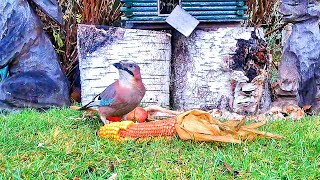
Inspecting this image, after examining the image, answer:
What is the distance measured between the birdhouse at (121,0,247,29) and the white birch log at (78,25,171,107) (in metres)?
0.16

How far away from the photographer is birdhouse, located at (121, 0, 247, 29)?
4574mm

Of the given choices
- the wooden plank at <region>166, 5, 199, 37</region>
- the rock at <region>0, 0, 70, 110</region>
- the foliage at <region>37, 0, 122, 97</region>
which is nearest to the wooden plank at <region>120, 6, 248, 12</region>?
the wooden plank at <region>166, 5, 199, 37</region>

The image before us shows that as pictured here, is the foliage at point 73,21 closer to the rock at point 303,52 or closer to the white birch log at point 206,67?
the white birch log at point 206,67

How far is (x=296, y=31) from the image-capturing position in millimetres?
4297

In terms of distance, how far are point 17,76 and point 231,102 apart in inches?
82.7

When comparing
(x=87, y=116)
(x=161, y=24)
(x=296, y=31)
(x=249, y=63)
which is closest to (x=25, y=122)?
(x=87, y=116)

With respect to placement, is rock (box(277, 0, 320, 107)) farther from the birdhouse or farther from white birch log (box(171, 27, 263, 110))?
the birdhouse

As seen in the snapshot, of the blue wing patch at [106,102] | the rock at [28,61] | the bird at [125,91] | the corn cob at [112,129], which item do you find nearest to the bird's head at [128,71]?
the bird at [125,91]

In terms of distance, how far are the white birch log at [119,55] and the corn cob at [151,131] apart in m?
1.26

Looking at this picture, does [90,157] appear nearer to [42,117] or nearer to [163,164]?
[163,164]

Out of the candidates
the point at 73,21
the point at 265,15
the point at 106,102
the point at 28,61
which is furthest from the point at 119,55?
the point at 265,15

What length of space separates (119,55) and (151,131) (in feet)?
4.65

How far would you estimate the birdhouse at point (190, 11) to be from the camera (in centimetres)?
457

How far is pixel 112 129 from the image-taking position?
11.0 feet
